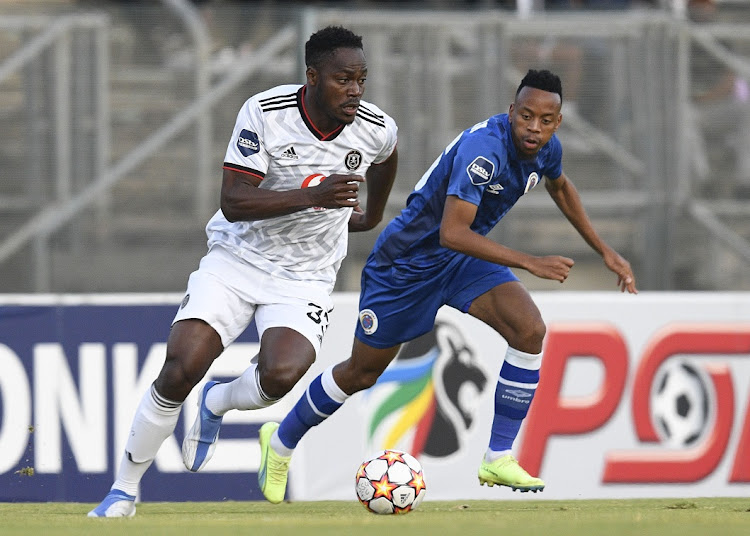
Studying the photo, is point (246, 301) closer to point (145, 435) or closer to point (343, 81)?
point (145, 435)

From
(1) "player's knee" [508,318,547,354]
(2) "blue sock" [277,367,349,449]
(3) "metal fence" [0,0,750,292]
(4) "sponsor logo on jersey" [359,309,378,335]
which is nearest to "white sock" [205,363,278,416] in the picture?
(2) "blue sock" [277,367,349,449]

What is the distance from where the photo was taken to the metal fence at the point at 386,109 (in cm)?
955

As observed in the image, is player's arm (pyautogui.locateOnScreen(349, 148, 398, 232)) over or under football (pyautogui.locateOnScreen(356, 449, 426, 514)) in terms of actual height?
over

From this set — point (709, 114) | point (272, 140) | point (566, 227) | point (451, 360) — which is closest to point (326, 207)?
point (272, 140)

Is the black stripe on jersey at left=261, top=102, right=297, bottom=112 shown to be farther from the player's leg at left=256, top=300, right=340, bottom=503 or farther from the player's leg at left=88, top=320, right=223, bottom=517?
the player's leg at left=88, top=320, right=223, bottom=517

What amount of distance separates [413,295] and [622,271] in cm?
112

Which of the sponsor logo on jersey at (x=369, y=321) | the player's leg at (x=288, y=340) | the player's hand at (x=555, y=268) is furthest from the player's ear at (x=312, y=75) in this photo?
the player's hand at (x=555, y=268)

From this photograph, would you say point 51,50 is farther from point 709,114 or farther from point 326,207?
point 709,114

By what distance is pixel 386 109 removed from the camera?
9.77 meters

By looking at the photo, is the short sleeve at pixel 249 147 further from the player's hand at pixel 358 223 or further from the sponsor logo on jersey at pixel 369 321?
the sponsor logo on jersey at pixel 369 321

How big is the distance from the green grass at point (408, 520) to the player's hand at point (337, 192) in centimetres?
146

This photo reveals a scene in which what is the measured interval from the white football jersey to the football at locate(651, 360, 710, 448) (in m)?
3.01

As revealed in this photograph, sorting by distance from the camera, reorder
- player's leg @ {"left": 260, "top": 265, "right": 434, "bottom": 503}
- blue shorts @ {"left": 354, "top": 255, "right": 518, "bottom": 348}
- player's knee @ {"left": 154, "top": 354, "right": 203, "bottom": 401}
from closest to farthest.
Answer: player's knee @ {"left": 154, "top": 354, "right": 203, "bottom": 401} < blue shorts @ {"left": 354, "top": 255, "right": 518, "bottom": 348} < player's leg @ {"left": 260, "top": 265, "right": 434, "bottom": 503}

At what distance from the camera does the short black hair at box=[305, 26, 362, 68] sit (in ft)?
22.3
